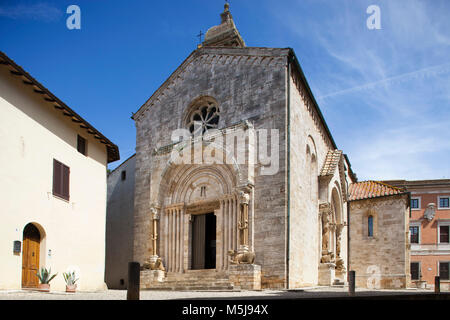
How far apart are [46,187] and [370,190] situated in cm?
2127

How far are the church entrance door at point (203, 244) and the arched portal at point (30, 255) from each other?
23.8 feet

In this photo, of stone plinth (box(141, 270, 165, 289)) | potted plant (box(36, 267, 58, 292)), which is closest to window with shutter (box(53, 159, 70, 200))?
potted plant (box(36, 267, 58, 292))

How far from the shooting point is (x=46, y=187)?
52.0 ft

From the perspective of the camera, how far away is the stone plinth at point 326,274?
69.9ft

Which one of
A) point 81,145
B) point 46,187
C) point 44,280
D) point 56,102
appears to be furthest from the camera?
point 81,145

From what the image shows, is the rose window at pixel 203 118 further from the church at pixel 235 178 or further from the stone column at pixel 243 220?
the stone column at pixel 243 220

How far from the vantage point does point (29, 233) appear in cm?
1509

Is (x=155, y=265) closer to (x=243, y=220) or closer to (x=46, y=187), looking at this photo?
(x=243, y=220)

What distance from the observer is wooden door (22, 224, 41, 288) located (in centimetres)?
1475

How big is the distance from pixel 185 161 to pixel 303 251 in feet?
21.4

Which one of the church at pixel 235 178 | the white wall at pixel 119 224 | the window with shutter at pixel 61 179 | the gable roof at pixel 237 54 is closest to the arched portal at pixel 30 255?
the window with shutter at pixel 61 179

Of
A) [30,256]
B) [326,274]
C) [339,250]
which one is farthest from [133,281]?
[339,250]
